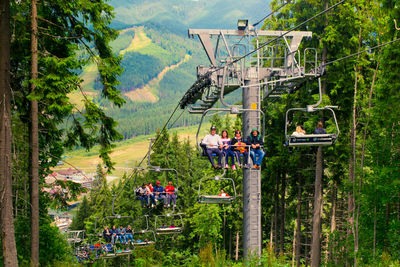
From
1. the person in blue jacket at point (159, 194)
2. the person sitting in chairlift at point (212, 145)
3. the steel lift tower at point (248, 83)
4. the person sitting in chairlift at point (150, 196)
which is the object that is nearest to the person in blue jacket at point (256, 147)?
the steel lift tower at point (248, 83)

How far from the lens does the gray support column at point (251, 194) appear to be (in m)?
14.2

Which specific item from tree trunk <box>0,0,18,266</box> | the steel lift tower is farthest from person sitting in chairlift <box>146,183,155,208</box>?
tree trunk <box>0,0,18,266</box>

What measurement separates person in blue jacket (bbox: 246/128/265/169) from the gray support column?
0.46 metres

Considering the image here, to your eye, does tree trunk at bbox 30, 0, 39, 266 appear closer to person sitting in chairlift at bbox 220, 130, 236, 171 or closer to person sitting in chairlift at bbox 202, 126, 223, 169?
person sitting in chairlift at bbox 202, 126, 223, 169

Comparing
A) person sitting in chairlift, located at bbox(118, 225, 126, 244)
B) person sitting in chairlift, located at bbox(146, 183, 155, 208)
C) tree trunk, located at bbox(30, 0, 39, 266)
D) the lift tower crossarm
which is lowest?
person sitting in chairlift, located at bbox(118, 225, 126, 244)

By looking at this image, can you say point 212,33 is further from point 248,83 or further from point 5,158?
point 5,158

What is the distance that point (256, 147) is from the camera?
46.1ft

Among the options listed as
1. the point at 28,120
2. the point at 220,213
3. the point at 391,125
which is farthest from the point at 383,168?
the point at 220,213

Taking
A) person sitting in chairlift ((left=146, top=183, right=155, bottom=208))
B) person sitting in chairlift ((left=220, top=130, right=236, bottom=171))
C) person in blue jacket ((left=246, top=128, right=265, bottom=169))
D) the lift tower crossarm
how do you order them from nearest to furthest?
person in blue jacket ((left=246, top=128, right=265, bottom=169))
person sitting in chairlift ((left=220, top=130, right=236, bottom=171))
the lift tower crossarm
person sitting in chairlift ((left=146, top=183, right=155, bottom=208))

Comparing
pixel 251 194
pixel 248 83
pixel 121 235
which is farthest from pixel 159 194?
pixel 248 83

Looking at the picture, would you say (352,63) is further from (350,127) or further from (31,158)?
(31,158)

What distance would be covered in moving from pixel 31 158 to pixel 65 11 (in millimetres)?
4696

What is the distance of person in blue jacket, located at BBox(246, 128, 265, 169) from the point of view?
14039 millimetres

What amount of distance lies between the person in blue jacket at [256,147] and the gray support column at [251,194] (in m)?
0.46
